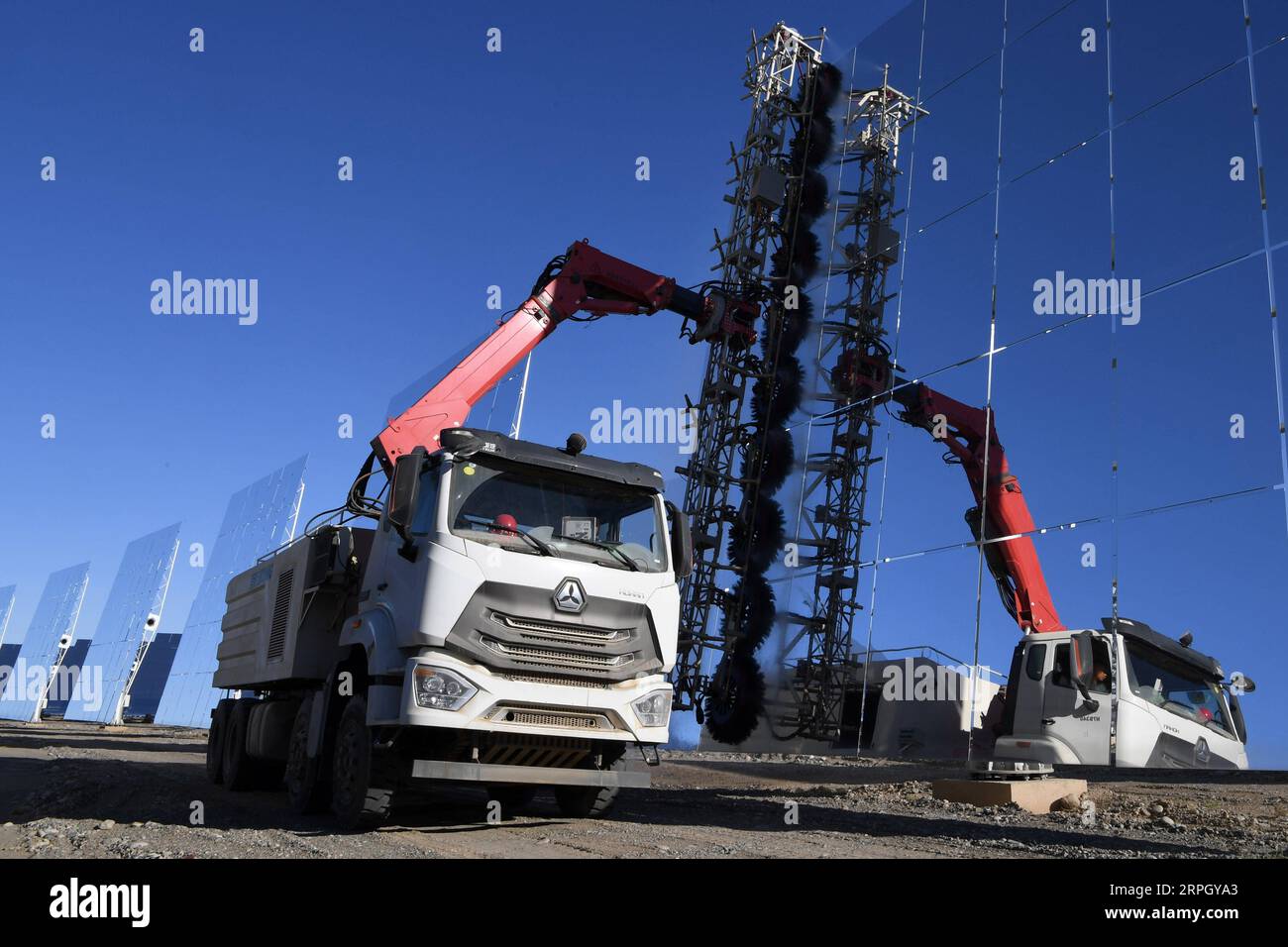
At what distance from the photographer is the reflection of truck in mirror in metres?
6.97

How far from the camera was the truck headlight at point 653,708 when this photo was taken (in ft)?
24.8

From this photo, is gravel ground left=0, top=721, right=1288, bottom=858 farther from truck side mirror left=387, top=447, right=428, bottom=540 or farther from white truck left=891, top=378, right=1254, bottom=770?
truck side mirror left=387, top=447, right=428, bottom=540

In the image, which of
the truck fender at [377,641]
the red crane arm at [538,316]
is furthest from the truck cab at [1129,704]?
the red crane arm at [538,316]

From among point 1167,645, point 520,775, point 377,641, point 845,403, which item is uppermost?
point 845,403

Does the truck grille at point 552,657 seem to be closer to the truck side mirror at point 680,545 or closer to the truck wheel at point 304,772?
the truck side mirror at point 680,545

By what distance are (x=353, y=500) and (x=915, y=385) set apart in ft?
27.3

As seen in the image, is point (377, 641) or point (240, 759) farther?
point (240, 759)

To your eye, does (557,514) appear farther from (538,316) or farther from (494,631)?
(538,316)

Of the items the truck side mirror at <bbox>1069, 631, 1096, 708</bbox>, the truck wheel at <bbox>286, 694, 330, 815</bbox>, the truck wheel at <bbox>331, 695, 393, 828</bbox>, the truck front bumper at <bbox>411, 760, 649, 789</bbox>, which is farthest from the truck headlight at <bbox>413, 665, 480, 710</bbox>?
the truck side mirror at <bbox>1069, 631, 1096, 708</bbox>

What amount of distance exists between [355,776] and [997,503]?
27.2 feet

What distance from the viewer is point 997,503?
39.7 feet

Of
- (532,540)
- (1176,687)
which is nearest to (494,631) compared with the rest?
(532,540)

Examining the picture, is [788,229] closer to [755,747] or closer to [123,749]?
[755,747]
